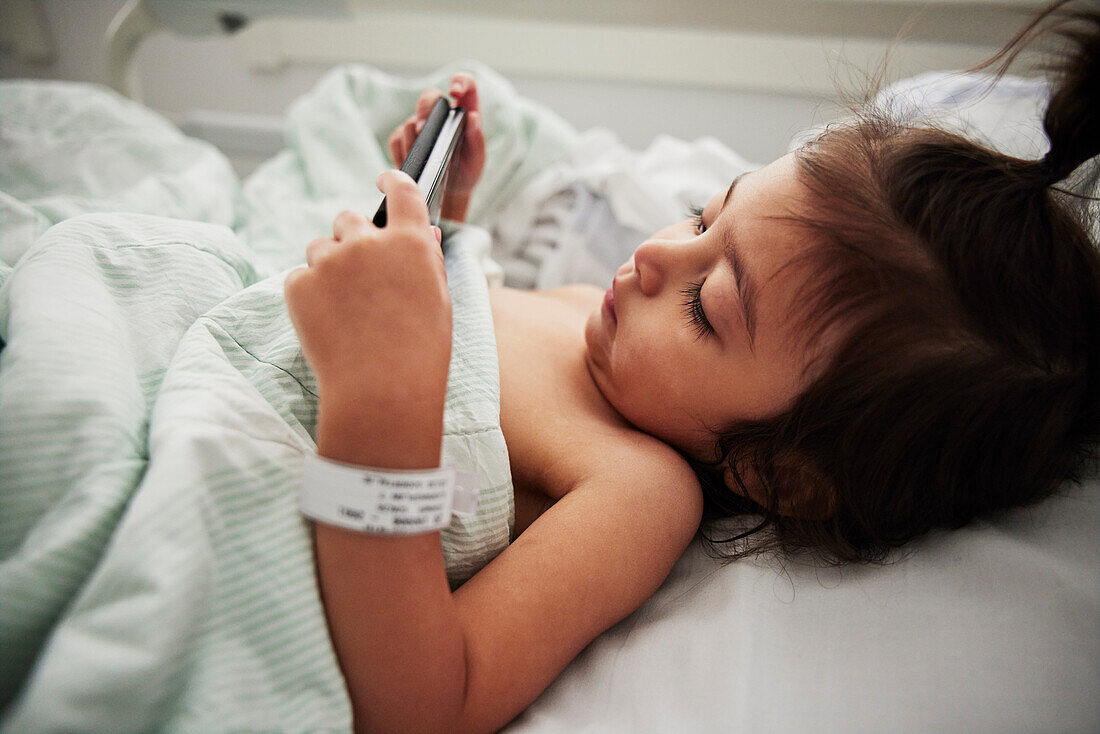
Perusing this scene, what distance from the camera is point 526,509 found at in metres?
0.64

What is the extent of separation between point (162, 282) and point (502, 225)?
22.6 inches

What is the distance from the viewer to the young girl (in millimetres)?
426

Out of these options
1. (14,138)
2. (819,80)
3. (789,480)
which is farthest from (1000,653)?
(819,80)

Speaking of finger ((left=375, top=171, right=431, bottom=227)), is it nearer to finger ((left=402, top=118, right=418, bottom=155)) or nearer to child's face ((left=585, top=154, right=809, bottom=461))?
child's face ((left=585, top=154, right=809, bottom=461))

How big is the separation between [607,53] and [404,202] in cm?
124

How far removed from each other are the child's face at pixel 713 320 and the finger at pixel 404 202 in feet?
0.80

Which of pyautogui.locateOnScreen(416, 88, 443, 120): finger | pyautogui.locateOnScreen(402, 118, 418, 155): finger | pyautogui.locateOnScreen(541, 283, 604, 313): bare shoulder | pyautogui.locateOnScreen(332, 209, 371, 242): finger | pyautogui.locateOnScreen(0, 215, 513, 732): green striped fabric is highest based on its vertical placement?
pyautogui.locateOnScreen(332, 209, 371, 242): finger

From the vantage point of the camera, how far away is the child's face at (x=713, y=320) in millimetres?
562

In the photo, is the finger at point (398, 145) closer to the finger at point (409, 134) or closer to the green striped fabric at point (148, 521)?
the finger at point (409, 134)

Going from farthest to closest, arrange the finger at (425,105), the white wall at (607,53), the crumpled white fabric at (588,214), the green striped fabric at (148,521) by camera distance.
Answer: the white wall at (607,53) < the crumpled white fabric at (588,214) < the finger at (425,105) < the green striped fabric at (148,521)

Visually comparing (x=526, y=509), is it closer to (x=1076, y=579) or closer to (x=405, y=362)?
(x=405, y=362)

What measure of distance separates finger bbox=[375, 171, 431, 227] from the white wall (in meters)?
0.61

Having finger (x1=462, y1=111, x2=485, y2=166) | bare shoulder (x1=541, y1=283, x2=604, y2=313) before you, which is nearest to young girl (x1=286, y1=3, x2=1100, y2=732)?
bare shoulder (x1=541, y1=283, x2=604, y2=313)

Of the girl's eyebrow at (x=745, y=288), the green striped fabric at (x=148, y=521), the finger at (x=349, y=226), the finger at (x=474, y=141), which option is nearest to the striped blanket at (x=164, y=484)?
the green striped fabric at (x=148, y=521)
